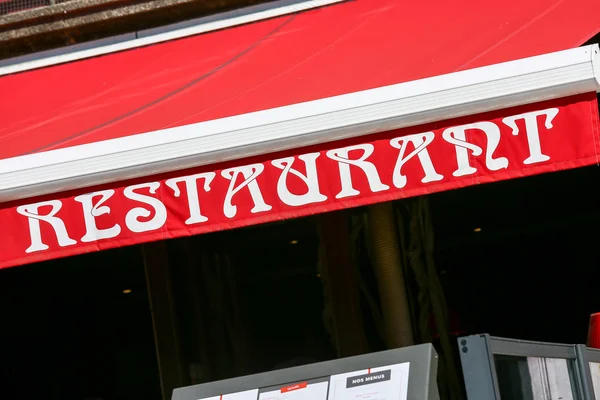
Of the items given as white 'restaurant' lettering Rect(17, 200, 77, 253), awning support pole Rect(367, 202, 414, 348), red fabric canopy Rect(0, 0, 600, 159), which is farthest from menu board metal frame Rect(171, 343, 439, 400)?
awning support pole Rect(367, 202, 414, 348)

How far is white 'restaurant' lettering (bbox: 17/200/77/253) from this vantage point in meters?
4.71

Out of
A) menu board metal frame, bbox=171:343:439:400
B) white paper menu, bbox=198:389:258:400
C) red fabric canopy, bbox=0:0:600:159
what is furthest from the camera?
red fabric canopy, bbox=0:0:600:159

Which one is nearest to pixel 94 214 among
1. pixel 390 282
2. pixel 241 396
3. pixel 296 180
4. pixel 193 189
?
pixel 193 189

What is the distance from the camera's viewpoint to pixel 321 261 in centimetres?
689

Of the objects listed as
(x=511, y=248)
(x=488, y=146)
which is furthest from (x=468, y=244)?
(x=488, y=146)

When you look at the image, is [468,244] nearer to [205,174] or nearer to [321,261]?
[321,261]

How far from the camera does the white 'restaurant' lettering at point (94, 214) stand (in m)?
4.68

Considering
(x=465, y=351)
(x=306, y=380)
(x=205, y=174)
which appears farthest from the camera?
(x=205, y=174)

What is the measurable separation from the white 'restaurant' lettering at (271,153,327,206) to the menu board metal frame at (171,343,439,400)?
130 centimetres

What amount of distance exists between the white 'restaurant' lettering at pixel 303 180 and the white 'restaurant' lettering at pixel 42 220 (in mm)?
1006

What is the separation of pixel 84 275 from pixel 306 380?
6665 millimetres

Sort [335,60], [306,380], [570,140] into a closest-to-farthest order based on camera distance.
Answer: [306,380], [570,140], [335,60]

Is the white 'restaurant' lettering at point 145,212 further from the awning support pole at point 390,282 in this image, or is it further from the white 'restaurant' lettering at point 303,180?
the awning support pole at point 390,282

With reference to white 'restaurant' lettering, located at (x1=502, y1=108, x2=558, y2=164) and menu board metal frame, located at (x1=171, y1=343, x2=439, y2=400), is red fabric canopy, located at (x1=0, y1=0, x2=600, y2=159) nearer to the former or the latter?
white 'restaurant' lettering, located at (x1=502, y1=108, x2=558, y2=164)
